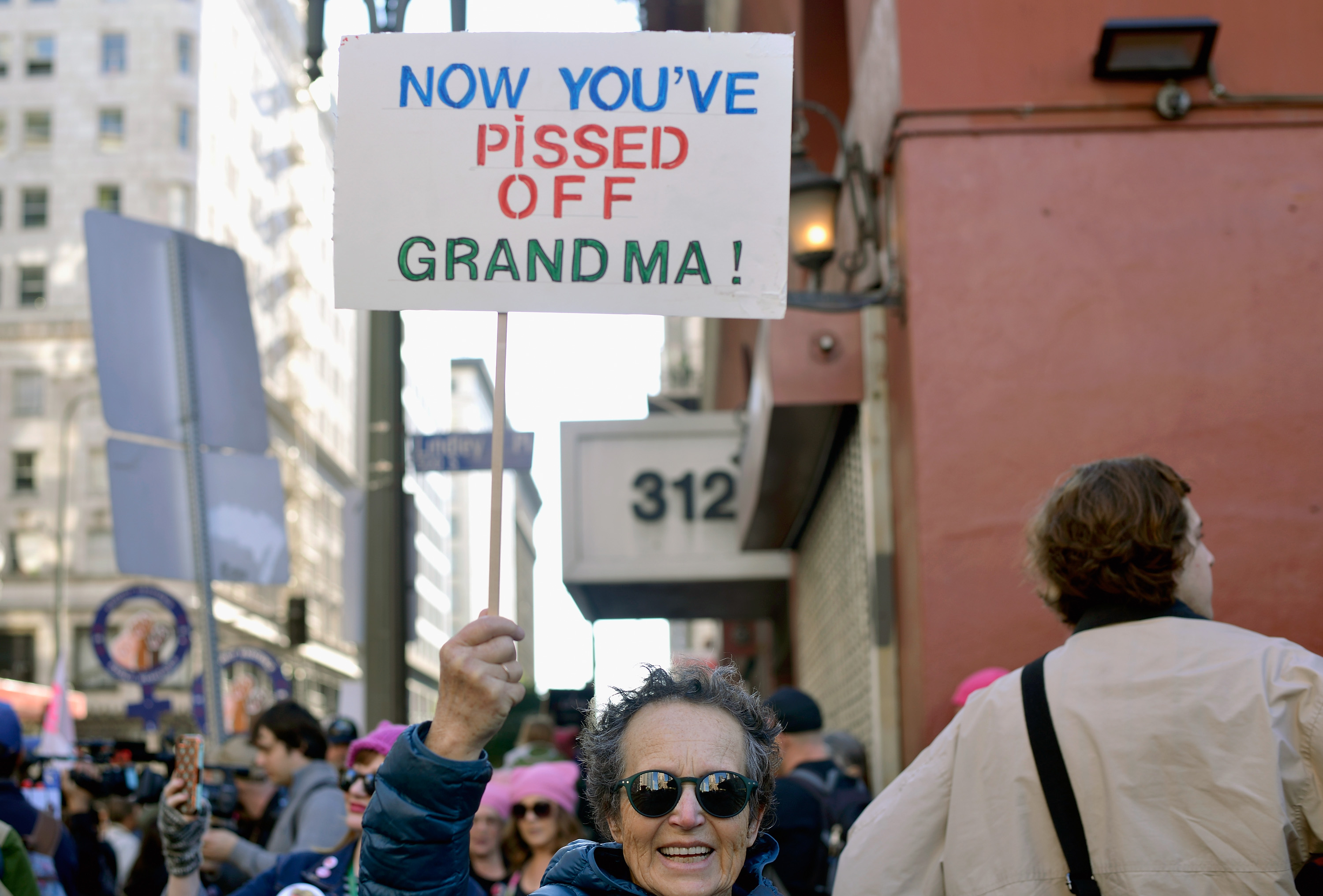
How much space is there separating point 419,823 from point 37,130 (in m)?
61.0

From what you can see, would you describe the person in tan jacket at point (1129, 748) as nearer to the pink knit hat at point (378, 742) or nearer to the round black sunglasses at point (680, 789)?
the round black sunglasses at point (680, 789)

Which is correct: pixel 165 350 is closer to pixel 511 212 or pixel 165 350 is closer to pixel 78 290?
pixel 511 212

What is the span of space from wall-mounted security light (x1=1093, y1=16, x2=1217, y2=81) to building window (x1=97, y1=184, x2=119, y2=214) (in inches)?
2139

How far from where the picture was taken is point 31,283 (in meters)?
54.0

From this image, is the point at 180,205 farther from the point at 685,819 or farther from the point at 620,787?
the point at 685,819

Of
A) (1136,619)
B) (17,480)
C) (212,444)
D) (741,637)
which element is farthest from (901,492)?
(17,480)

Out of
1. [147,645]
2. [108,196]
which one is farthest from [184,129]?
[147,645]

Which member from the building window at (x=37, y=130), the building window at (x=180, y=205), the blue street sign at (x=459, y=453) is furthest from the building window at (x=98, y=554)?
the blue street sign at (x=459, y=453)

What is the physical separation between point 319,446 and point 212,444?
209 feet

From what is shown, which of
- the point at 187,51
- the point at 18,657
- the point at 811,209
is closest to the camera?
the point at 811,209

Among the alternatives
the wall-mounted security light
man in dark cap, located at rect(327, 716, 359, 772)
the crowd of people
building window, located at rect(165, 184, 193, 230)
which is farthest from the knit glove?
building window, located at rect(165, 184, 193, 230)

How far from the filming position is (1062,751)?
107 inches

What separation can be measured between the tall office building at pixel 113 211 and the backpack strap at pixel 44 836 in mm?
42352

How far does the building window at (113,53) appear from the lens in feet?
186
